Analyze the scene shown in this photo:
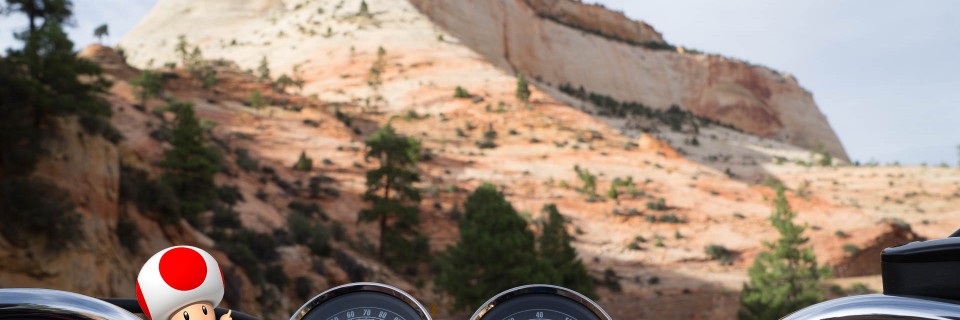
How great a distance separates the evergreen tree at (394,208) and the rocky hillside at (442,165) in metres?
1.05

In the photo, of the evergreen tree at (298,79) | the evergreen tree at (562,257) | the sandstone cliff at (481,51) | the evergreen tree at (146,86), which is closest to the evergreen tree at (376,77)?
the sandstone cliff at (481,51)

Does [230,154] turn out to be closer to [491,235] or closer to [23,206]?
[491,235]

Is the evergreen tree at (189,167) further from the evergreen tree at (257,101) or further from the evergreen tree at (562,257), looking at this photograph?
the evergreen tree at (257,101)

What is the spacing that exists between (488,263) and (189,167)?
34.4 ft

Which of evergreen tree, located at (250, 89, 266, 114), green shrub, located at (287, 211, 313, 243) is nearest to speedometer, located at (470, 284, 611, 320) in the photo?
green shrub, located at (287, 211, 313, 243)

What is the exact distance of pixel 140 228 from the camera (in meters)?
18.2

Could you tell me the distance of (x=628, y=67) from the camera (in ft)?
297

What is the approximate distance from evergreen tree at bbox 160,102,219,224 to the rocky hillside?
841 millimetres

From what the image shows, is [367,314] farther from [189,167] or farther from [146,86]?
[146,86]

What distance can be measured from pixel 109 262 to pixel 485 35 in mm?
59929

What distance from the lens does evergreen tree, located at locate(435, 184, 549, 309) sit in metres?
22.1

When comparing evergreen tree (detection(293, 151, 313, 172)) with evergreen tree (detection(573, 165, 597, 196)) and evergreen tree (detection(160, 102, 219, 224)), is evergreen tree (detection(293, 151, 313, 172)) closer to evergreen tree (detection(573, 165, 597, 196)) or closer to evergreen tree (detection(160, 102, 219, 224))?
evergreen tree (detection(160, 102, 219, 224))

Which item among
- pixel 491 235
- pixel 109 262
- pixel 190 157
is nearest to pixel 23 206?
pixel 109 262

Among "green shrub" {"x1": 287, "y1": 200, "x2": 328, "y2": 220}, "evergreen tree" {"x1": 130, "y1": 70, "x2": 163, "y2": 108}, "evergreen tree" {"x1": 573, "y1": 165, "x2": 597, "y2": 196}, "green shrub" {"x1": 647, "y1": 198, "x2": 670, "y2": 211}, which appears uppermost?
"evergreen tree" {"x1": 130, "y1": 70, "x2": 163, "y2": 108}
